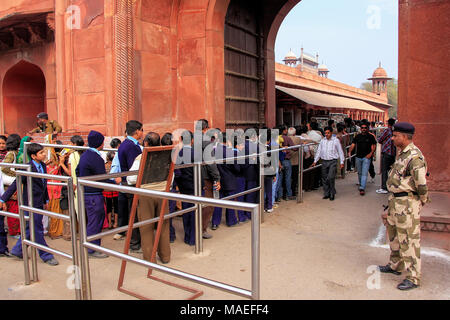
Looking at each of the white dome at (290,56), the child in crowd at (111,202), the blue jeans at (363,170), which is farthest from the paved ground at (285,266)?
the white dome at (290,56)

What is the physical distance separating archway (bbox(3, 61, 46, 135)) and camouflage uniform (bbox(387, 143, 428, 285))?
1127cm

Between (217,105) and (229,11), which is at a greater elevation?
(229,11)

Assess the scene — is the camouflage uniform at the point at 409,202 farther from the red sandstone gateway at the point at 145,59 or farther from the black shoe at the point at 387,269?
the red sandstone gateway at the point at 145,59

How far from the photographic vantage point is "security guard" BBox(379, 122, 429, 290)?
378 centimetres

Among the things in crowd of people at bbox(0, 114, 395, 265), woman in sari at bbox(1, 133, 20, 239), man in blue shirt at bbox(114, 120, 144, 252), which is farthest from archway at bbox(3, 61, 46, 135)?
man in blue shirt at bbox(114, 120, 144, 252)

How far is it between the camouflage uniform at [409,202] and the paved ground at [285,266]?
29cm

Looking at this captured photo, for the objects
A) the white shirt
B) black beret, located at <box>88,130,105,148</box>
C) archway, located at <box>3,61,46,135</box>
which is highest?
archway, located at <box>3,61,46,135</box>

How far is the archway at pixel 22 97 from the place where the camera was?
12.3 metres

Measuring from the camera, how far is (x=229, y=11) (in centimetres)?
953

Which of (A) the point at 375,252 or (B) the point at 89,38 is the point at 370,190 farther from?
(B) the point at 89,38

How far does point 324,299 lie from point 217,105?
581 centimetres

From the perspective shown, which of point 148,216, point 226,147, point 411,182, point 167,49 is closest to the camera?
point 411,182

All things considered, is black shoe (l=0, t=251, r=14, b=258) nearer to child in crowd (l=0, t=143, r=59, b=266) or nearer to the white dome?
child in crowd (l=0, t=143, r=59, b=266)

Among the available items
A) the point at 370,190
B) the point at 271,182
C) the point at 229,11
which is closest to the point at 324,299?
the point at 271,182
